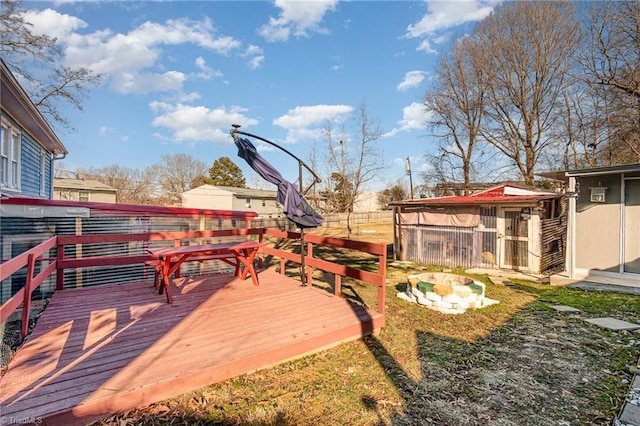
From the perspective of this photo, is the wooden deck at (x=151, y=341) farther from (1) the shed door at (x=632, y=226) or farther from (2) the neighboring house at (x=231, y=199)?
(2) the neighboring house at (x=231, y=199)

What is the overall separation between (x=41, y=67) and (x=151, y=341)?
1635 cm

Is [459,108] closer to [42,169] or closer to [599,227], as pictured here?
[599,227]

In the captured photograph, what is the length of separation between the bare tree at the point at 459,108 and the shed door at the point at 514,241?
12555mm

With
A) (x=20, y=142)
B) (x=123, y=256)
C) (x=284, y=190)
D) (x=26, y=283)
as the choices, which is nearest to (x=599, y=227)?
(x=284, y=190)

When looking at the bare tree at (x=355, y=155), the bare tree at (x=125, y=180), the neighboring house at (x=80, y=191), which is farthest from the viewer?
the bare tree at (x=125, y=180)

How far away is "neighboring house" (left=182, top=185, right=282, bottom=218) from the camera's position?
1249 inches

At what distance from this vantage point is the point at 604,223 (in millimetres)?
7777

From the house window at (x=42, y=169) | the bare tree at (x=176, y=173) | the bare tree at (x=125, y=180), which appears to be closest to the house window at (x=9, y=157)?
the house window at (x=42, y=169)

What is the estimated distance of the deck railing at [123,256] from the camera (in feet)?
10.4

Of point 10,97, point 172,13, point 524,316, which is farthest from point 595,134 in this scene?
point 10,97

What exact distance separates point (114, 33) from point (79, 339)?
39.3ft

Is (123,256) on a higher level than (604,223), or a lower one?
lower

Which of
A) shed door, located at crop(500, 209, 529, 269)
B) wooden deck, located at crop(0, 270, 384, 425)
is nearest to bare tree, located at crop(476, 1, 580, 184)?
shed door, located at crop(500, 209, 529, 269)

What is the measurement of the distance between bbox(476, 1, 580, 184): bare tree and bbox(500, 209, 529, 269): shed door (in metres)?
11.8
